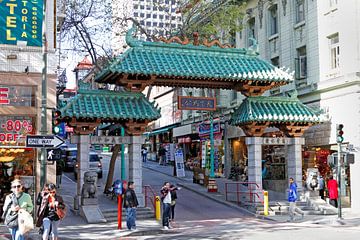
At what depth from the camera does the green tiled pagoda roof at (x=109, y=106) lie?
742 inches

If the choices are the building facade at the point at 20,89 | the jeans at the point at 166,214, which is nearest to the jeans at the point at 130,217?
the jeans at the point at 166,214

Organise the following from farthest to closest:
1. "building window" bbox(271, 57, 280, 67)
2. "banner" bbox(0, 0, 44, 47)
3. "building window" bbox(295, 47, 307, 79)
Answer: "building window" bbox(271, 57, 280, 67)
"building window" bbox(295, 47, 307, 79)
"banner" bbox(0, 0, 44, 47)

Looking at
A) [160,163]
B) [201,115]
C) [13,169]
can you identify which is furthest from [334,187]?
[160,163]

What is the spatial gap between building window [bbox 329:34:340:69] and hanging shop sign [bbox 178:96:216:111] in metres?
7.30

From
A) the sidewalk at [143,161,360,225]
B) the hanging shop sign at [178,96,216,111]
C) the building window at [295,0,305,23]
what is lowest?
the sidewalk at [143,161,360,225]

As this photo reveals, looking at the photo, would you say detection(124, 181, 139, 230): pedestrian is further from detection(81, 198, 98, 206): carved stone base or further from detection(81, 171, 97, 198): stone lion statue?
detection(81, 198, 98, 206): carved stone base

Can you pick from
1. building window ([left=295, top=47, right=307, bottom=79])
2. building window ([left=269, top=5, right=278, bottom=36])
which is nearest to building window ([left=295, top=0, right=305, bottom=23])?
building window ([left=295, top=47, right=307, bottom=79])

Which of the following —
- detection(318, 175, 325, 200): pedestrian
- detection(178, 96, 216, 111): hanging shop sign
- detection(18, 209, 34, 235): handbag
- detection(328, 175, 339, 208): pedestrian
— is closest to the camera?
detection(18, 209, 34, 235): handbag

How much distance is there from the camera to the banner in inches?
699

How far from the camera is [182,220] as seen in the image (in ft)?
64.8

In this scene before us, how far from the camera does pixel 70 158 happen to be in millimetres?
35344

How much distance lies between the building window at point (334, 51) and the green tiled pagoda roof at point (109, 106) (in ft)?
33.2

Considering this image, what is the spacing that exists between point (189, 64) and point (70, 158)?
1749cm

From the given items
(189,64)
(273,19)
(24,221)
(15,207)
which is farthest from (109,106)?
(273,19)
